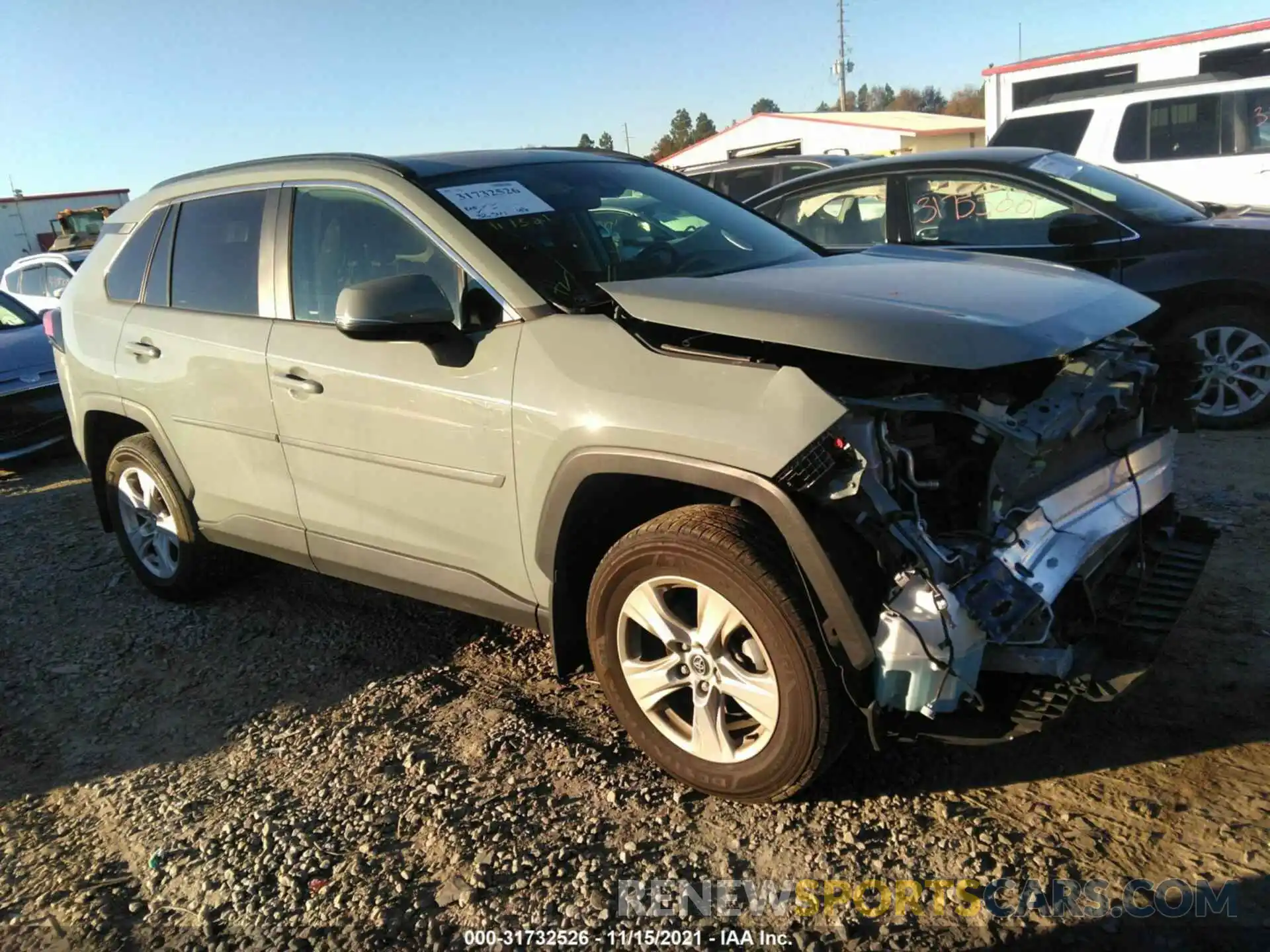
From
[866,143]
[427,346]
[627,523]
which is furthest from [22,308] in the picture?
[866,143]

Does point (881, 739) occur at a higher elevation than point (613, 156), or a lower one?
lower

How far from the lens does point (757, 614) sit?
A: 104 inches

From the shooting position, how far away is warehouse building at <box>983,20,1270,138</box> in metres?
15.6

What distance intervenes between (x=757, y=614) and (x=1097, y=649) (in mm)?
949

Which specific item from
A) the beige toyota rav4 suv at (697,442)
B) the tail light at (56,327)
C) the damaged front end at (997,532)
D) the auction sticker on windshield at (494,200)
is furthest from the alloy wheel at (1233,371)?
the tail light at (56,327)

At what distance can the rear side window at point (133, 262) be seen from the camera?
4598 mm

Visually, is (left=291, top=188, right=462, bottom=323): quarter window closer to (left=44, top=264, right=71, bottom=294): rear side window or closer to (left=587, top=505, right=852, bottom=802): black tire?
(left=587, top=505, right=852, bottom=802): black tire

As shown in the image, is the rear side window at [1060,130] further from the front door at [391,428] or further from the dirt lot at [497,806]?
the front door at [391,428]

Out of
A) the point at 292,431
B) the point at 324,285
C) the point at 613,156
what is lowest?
the point at 292,431

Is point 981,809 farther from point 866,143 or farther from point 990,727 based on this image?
point 866,143

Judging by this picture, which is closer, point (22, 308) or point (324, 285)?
point (324, 285)

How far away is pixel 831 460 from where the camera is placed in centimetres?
247

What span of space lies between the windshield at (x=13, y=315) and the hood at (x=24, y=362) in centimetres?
38

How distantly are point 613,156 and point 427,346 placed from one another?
1604 mm
